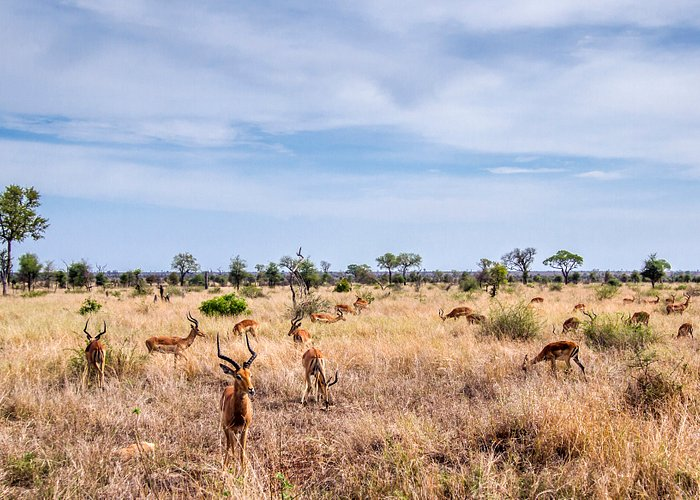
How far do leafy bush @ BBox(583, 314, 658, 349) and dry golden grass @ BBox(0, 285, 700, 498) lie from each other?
0.64m

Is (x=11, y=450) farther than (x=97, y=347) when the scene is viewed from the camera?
No

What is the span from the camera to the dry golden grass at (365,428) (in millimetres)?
4004

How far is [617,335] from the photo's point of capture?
10227 millimetres

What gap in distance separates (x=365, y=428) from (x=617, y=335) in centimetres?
750

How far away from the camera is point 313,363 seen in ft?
22.7

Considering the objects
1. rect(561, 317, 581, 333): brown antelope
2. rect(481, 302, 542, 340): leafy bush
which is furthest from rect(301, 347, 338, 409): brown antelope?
rect(561, 317, 581, 333): brown antelope

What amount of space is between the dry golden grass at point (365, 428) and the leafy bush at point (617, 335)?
64cm

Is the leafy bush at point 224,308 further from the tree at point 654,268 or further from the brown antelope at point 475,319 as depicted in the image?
the tree at point 654,268

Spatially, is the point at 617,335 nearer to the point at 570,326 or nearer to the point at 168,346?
the point at 570,326

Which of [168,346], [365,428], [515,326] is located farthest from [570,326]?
[168,346]

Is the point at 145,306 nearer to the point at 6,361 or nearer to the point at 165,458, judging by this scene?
the point at 6,361

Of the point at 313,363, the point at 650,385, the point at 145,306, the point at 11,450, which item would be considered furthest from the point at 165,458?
the point at 145,306

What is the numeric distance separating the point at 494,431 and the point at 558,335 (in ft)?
24.3

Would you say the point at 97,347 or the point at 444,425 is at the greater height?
the point at 97,347
